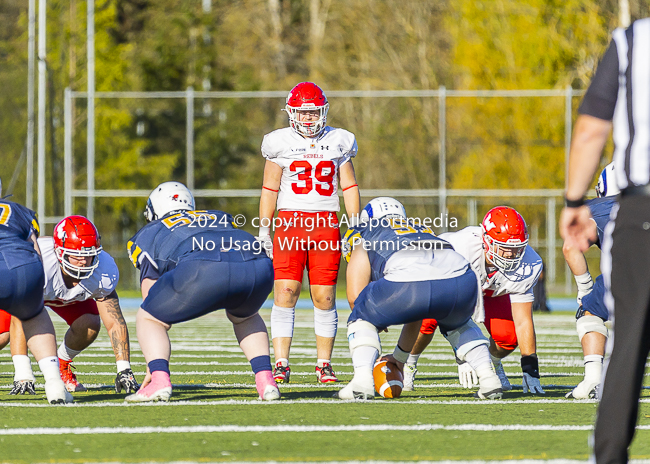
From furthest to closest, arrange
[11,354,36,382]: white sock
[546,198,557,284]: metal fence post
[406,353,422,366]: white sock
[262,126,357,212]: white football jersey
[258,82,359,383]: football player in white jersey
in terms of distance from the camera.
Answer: [546,198,557,284]: metal fence post
[262,126,357,212]: white football jersey
[258,82,359,383]: football player in white jersey
[406,353,422,366]: white sock
[11,354,36,382]: white sock

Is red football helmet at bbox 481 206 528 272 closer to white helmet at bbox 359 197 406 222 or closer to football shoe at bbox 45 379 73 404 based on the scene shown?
white helmet at bbox 359 197 406 222

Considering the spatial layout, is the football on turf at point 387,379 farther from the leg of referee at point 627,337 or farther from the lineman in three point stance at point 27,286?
the leg of referee at point 627,337

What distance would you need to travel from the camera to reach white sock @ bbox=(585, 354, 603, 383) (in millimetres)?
5438

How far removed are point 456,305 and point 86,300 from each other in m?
2.26

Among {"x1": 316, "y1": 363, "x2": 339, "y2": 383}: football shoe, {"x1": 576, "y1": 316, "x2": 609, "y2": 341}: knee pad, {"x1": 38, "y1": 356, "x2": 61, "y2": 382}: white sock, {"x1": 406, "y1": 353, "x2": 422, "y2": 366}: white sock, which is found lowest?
{"x1": 316, "y1": 363, "x2": 339, "y2": 383}: football shoe

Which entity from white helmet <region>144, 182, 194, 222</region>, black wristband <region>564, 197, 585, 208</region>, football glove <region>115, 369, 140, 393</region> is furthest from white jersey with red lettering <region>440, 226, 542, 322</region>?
black wristband <region>564, 197, 585, 208</region>

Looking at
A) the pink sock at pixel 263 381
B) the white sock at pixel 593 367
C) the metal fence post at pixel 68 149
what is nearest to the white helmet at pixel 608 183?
the white sock at pixel 593 367

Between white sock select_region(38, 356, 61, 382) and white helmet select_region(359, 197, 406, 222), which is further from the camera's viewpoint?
white helmet select_region(359, 197, 406, 222)

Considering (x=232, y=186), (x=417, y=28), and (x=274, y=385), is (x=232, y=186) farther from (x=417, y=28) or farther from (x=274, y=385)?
(x=274, y=385)

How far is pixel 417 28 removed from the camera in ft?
96.6

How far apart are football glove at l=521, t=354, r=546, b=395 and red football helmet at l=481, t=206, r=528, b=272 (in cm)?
53

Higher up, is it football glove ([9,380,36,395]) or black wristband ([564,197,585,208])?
black wristband ([564,197,585,208])

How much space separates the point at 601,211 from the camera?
5.71m

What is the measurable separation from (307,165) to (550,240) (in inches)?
522
